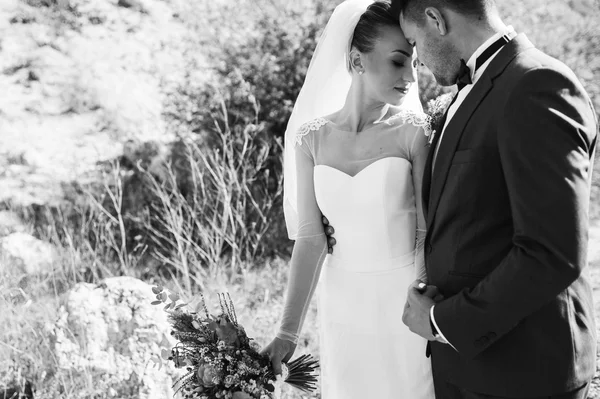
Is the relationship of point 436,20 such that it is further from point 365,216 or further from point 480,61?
point 365,216

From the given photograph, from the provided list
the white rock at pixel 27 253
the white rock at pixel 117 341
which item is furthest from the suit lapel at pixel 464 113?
the white rock at pixel 27 253

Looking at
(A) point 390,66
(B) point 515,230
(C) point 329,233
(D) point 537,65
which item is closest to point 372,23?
(A) point 390,66

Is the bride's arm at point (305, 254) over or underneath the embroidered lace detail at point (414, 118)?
underneath

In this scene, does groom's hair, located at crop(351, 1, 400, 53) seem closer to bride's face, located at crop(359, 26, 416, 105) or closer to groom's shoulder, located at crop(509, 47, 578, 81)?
bride's face, located at crop(359, 26, 416, 105)

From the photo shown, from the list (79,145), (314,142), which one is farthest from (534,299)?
(79,145)

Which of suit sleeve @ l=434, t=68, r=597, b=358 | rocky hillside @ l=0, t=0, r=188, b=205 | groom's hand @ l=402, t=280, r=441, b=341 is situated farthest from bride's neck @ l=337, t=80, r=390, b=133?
rocky hillside @ l=0, t=0, r=188, b=205

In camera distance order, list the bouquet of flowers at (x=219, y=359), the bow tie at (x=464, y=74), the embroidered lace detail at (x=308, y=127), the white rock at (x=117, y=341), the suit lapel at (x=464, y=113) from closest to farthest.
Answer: the suit lapel at (x=464, y=113) < the bow tie at (x=464, y=74) < the bouquet of flowers at (x=219, y=359) < the embroidered lace detail at (x=308, y=127) < the white rock at (x=117, y=341)

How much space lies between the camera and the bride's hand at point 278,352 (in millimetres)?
2729

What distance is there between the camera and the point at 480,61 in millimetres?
2125

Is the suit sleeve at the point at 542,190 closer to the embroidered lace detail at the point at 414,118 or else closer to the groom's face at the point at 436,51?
the groom's face at the point at 436,51

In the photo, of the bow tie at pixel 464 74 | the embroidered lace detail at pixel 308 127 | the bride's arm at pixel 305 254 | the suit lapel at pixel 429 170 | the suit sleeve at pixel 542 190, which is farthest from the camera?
the embroidered lace detail at pixel 308 127

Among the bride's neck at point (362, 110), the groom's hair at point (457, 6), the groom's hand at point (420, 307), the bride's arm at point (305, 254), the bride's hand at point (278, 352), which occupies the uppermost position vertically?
the groom's hair at point (457, 6)

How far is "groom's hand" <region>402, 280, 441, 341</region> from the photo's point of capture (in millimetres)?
2135

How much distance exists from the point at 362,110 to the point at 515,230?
1209 millimetres
